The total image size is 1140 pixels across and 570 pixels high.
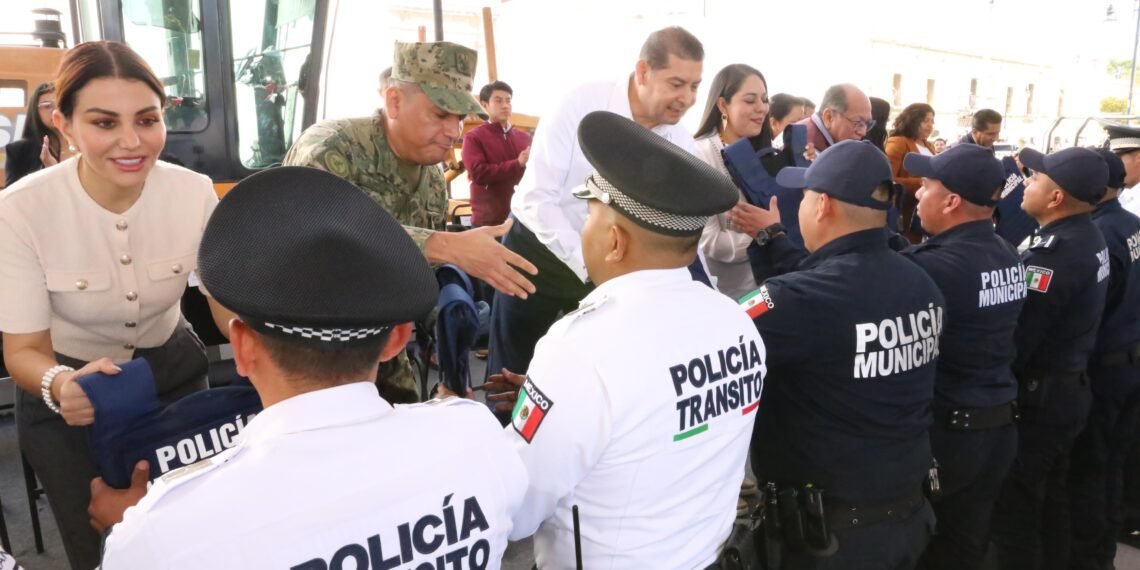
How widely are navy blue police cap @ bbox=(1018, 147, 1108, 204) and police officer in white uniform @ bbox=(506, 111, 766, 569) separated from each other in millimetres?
2057

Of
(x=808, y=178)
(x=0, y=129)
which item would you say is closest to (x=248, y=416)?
(x=808, y=178)

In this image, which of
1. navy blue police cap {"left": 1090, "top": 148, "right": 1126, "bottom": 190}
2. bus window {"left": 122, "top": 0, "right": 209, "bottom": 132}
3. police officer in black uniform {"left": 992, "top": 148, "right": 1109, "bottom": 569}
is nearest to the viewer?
police officer in black uniform {"left": 992, "top": 148, "right": 1109, "bottom": 569}

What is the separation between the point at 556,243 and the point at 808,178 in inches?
32.7

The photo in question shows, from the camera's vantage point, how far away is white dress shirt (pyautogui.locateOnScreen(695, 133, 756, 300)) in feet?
10.5

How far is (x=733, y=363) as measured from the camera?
150 centimetres

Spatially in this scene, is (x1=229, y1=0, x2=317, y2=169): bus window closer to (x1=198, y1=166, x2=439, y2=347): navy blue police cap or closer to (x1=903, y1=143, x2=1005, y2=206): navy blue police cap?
(x1=903, y1=143, x2=1005, y2=206): navy blue police cap

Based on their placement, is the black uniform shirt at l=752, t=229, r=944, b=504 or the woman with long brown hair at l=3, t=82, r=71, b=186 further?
the woman with long brown hair at l=3, t=82, r=71, b=186

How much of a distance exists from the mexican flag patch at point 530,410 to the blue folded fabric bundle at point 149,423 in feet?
1.77

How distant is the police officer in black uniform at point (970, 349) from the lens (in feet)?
7.82

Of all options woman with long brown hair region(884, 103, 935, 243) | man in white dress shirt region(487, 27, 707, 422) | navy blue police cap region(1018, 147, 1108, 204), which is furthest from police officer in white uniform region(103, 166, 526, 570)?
woman with long brown hair region(884, 103, 935, 243)

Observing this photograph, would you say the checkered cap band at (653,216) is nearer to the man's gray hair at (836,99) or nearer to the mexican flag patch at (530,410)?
the mexican flag patch at (530,410)

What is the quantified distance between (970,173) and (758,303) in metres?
1.08

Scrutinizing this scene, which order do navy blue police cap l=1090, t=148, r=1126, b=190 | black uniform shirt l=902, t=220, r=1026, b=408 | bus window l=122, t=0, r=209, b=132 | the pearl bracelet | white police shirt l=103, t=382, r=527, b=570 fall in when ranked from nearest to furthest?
white police shirt l=103, t=382, r=527, b=570 < the pearl bracelet < black uniform shirt l=902, t=220, r=1026, b=408 < navy blue police cap l=1090, t=148, r=1126, b=190 < bus window l=122, t=0, r=209, b=132

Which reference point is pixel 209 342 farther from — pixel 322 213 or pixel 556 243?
pixel 322 213
